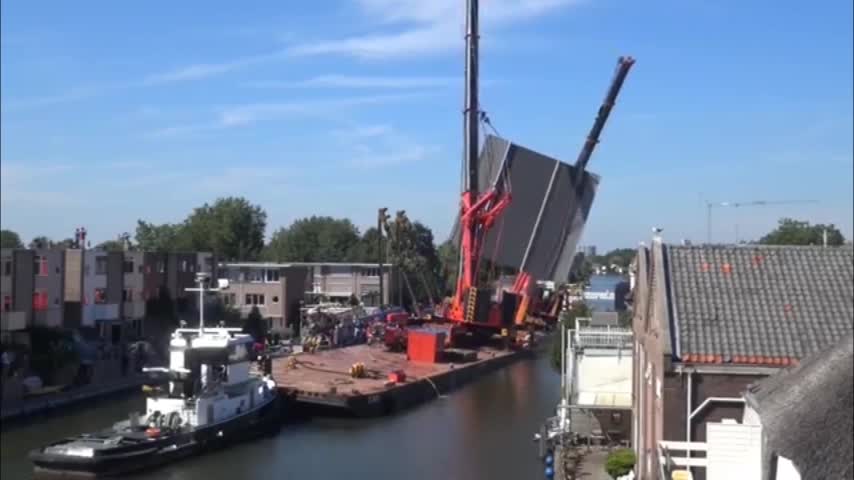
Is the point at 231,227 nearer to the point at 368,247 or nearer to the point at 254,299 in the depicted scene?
the point at 368,247

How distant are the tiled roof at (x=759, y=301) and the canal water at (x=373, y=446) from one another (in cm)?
973

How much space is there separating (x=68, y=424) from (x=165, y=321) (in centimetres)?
1468

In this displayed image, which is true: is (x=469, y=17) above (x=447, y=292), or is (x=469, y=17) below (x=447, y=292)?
above

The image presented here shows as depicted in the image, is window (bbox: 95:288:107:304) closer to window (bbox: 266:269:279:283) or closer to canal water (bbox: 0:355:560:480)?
canal water (bbox: 0:355:560:480)

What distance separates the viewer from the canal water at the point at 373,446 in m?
21.9

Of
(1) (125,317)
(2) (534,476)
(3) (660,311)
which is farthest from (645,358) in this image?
(1) (125,317)

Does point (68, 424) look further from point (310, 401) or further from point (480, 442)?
point (480, 442)

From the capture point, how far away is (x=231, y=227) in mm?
81688

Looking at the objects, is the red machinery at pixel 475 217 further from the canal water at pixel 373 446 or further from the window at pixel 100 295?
the window at pixel 100 295

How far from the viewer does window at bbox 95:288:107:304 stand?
36.4 meters

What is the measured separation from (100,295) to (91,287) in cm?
45

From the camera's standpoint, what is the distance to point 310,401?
29547 mm

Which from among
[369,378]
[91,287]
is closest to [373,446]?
[369,378]

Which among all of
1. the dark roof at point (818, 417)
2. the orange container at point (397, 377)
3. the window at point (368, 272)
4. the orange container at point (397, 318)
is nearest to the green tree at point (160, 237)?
the window at point (368, 272)
